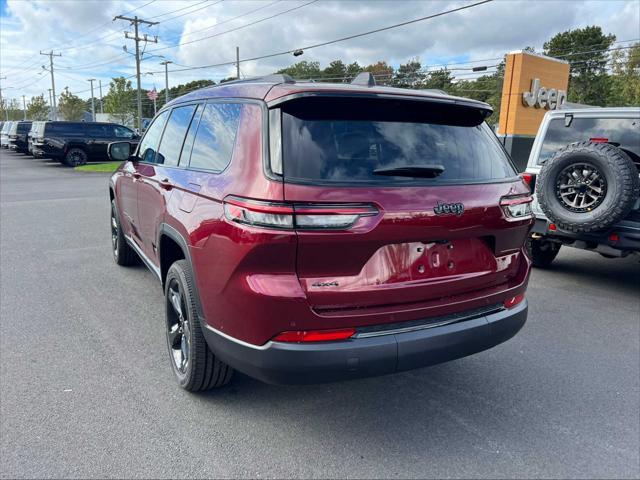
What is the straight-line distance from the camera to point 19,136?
93.5ft

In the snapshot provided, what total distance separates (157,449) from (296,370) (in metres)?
0.96

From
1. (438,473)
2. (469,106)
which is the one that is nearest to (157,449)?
(438,473)

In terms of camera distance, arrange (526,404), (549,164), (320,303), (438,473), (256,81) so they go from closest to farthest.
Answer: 1. (320,303)
2. (438,473)
3. (256,81)
4. (526,404)
5. (549,164)

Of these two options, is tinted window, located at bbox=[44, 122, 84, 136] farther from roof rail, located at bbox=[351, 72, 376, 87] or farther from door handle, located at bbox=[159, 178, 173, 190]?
roof rail, located at bbox=[351, 72, 376, 87]

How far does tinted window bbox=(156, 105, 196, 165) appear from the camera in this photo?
11.8 feet

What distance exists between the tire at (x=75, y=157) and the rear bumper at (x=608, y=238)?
21761 millimetres

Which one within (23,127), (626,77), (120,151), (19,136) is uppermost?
(626,77)

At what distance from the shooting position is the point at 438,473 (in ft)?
8.18

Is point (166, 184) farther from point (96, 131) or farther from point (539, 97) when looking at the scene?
point (96, 131)

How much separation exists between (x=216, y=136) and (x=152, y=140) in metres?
1.81

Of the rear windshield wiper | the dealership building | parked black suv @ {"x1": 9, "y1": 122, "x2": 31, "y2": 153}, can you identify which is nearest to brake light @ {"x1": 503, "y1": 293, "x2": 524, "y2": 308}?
the rear windshield wiper

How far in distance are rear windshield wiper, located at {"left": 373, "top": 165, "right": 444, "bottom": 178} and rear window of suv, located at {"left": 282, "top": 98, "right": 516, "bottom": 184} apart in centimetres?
2

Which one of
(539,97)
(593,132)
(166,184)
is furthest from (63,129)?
(593,132)

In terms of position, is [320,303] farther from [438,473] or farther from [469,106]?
[469,106]
